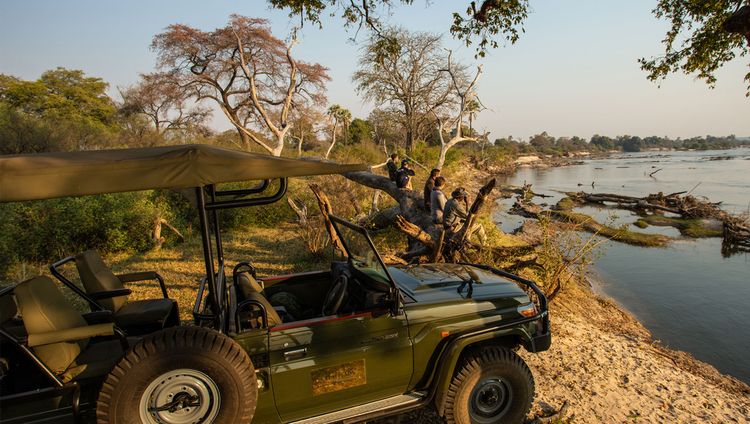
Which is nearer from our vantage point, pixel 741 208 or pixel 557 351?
pixel 557 351

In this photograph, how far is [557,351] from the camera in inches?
227

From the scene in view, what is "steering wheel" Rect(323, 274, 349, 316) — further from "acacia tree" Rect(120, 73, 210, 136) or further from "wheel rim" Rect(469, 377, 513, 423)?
"acacia tree" Rect(120, 73, 210, 136)

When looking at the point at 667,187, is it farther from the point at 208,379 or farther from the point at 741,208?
the point at 208,379

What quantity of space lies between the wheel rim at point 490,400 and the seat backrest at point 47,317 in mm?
3177

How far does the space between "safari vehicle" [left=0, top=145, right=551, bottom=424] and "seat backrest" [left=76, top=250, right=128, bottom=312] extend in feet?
3.19

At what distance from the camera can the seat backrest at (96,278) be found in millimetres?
4488

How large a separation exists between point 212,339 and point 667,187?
36513mm

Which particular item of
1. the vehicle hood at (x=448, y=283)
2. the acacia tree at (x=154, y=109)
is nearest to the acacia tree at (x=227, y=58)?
the acacia tree at (x=154, y=109)

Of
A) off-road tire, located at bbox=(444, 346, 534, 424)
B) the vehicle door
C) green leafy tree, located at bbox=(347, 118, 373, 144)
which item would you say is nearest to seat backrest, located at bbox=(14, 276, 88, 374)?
the vehicle door

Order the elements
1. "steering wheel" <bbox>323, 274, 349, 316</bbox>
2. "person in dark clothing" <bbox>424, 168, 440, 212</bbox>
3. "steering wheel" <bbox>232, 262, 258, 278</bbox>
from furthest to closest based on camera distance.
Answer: "person in dark clothing" <bbox>424, 168, 440, 212</bbox> < "steering wheel" <bbox>232, 262, 258, 278</bbox> < "steering wheel" <bbox>323, 274, 349, 316</bbox>

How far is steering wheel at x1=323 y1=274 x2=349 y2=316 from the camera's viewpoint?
3.43 meters

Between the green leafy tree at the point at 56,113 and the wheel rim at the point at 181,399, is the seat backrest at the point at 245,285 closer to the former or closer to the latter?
the wheel rim at the point at 181,399

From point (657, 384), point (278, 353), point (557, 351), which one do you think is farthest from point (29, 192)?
point (657, 384)

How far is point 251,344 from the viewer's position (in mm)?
2922
